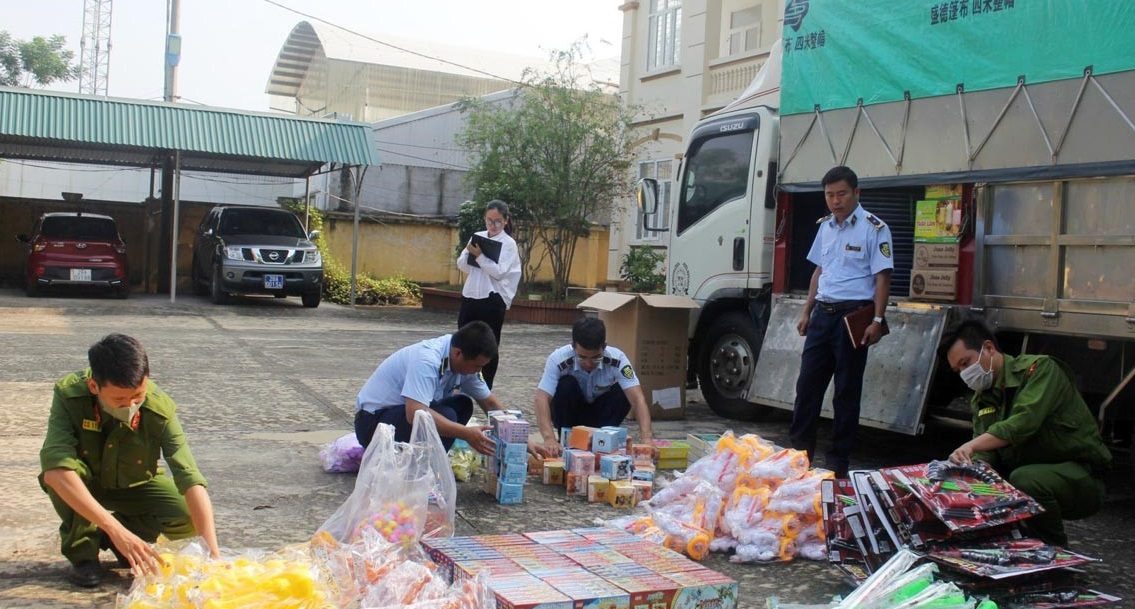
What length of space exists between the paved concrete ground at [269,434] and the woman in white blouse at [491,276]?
1.02m

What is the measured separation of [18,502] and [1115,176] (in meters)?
5.56

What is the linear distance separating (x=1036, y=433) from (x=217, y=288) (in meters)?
14.8

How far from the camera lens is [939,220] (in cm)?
618

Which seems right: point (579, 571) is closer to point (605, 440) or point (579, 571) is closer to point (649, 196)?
point (605, 440)

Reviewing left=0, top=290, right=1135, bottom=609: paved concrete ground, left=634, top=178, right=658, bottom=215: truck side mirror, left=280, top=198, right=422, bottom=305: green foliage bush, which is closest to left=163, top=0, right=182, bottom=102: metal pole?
left=280, top=198, right=422, bottom=305: green foliage bush

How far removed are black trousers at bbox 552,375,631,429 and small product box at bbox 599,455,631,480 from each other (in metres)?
0.76

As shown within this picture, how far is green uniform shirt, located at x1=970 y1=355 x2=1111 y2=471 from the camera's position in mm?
4234

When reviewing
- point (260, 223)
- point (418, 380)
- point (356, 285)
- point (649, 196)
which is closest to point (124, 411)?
point (418, 380)

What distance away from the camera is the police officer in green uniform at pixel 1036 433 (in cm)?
421

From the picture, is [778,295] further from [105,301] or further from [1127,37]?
[105,301]

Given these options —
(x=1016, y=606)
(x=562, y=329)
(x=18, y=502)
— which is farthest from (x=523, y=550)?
(x=562, y=329)

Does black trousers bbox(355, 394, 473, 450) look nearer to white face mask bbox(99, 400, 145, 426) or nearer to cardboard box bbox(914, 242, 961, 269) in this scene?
white face mask bbox(99, 400, 145, 426)

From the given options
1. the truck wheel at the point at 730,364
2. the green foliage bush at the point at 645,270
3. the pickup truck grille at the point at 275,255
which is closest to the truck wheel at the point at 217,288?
the pickup truck grille at the point at 275,255

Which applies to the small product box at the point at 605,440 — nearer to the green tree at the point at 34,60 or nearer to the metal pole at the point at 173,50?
the metal pole at the point at 173,50
